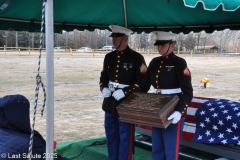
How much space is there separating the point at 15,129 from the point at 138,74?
174 cm

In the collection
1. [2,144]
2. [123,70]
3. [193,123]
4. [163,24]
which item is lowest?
[193,123]

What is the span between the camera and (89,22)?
16.9 feet

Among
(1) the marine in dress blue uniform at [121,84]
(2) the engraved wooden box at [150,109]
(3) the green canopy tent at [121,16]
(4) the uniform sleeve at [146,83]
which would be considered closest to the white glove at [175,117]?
(2) the engraved wooden box at [150,109]

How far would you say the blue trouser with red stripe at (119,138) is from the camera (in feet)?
11.3

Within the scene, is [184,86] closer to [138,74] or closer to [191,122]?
[138,74]

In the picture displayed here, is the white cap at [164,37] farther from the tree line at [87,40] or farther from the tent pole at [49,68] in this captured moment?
the tree line at [87,40]

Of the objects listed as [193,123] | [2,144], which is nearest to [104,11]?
[193,123]

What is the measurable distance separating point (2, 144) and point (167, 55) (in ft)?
5.87

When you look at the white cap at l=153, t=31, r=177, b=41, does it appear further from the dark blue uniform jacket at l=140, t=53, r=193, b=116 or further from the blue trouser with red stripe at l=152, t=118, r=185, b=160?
the blue trouser with red stripe at l=152, t=118, r=185, b=160

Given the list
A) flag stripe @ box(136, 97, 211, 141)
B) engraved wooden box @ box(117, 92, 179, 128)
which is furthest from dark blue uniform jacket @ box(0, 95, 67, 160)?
flag stripe @ box(136, 97, 211, 141)

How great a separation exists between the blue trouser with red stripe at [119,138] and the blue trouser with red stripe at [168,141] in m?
0.45

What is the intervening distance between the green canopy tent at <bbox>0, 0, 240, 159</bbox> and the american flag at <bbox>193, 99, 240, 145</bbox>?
45.1 inches

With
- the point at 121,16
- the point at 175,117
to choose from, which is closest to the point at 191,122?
the point at 175,117

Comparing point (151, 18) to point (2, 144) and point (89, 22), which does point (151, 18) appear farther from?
point (2, 144)
